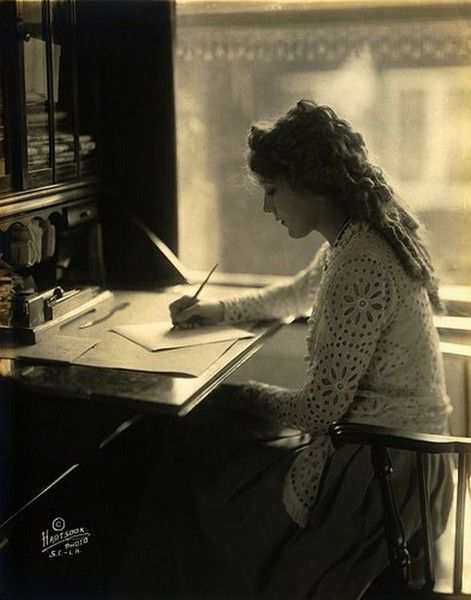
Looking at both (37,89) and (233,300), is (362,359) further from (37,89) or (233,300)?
(37,89)

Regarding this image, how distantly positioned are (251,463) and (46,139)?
83 centimetres

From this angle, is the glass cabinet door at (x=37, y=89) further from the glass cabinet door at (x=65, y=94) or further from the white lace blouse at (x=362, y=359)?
the white lace blouse at (x=362, y=359)

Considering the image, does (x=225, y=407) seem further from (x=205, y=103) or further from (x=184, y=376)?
(x=205, y=103)

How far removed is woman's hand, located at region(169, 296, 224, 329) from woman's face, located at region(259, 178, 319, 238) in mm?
333

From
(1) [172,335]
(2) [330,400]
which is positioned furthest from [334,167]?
(1) [172,335]

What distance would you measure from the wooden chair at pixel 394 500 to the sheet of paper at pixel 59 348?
579 mm

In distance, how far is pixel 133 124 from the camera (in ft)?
7.30

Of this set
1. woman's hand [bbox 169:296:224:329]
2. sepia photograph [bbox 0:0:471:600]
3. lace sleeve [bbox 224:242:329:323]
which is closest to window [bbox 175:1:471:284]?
sepia photograph [bbox 0:0:471:600]

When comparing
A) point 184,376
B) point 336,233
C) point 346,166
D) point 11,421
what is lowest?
point 11,421

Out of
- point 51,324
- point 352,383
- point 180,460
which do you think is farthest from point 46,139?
point 352,383

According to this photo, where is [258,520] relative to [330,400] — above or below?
below

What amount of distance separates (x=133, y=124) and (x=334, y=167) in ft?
2.82

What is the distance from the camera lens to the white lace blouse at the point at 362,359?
4.70ft

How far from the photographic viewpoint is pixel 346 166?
1.53 meters
